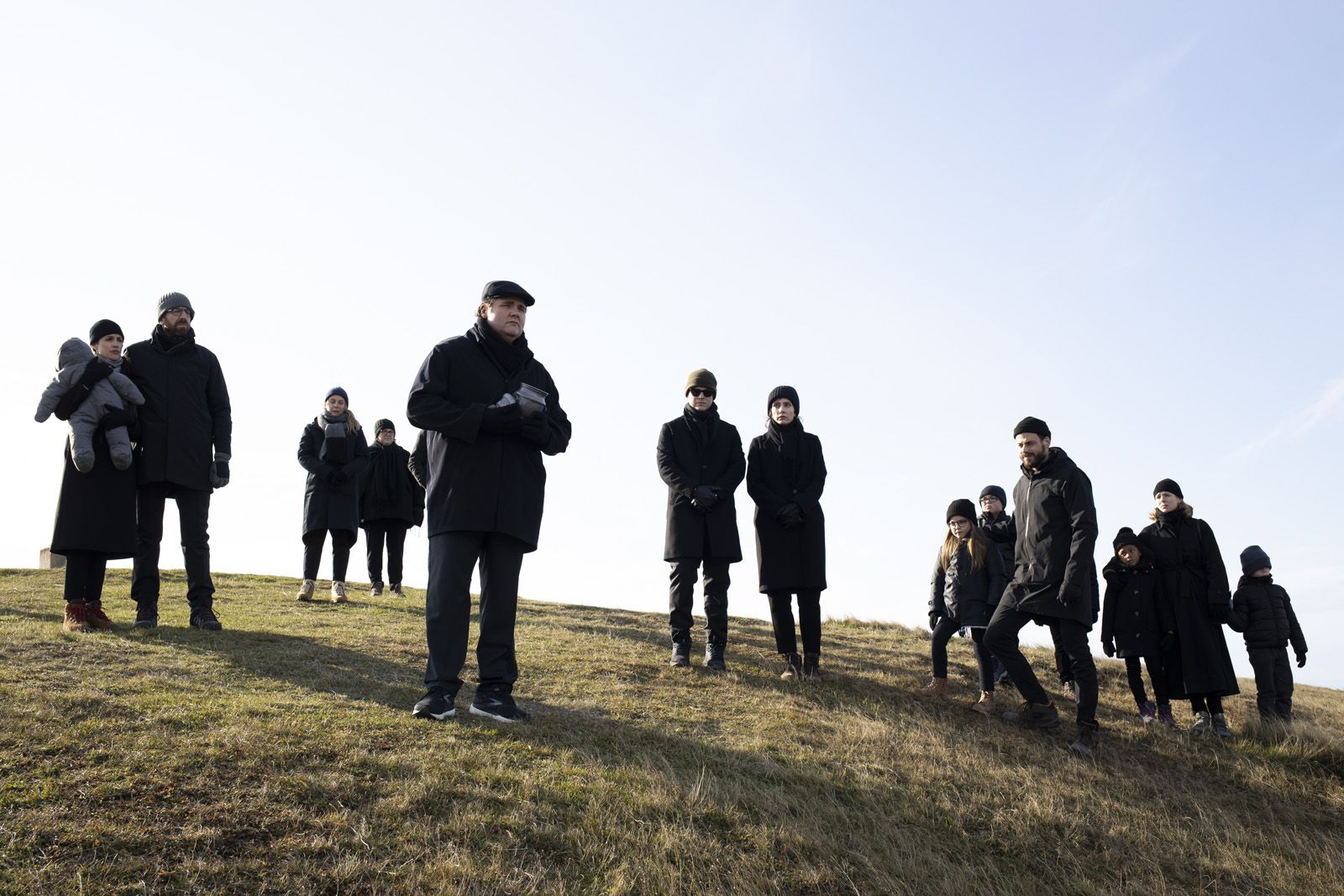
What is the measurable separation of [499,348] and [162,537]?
463 centimetres

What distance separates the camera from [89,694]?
5719 mm

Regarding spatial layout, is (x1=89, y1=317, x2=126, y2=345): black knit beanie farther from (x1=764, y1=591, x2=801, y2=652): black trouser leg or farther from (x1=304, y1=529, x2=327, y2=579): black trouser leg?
(x1=764, y1=591, x2=801, y2=652): black trouser leg

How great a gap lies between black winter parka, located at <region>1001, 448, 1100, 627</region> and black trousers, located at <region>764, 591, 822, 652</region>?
6.14ft

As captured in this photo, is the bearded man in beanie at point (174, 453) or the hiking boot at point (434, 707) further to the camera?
the bearded man in beanie at point (174, 453)

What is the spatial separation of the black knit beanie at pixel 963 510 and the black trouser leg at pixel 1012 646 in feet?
5.99

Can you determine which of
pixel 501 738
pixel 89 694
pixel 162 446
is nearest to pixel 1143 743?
pixel 501 738

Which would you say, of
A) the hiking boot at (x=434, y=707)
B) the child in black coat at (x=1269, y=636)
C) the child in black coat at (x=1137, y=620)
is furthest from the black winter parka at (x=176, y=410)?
the child in black coat at (x=1269, y=636)

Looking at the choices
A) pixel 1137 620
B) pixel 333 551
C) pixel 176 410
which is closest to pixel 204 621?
pixel 176 410

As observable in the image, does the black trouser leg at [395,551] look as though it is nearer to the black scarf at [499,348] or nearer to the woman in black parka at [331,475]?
the woman in black parka at [331,475]

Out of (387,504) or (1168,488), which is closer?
(1168,488)

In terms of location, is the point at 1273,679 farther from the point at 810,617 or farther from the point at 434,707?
the point at 434,707

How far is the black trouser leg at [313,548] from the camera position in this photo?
13195 millimetres

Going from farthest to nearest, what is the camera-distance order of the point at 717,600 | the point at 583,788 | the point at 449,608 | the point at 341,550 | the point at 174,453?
the point at 341,550
the point at 717,600
the point at 174,453
the point at 449,608
the point at 583,788

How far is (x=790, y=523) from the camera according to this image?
29.8 ft
